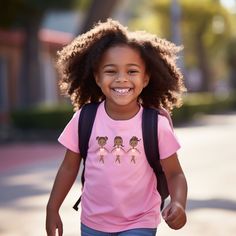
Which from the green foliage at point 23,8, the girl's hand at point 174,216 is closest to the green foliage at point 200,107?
the green foliage at point 23,8

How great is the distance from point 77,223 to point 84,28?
1393 cm

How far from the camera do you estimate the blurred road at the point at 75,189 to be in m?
6.37

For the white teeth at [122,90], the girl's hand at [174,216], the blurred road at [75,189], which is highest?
the white teeth at [122,90]

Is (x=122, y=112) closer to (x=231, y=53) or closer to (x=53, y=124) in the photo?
(x=53, y=124)

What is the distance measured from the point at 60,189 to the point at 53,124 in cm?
1521

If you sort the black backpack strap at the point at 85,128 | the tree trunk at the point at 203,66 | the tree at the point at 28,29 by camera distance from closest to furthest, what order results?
the black backpack strap at the point at 85,128
the tree at the point at 28,29
the tree trunk at the point at 203,66

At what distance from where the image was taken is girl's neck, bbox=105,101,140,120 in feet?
10.5

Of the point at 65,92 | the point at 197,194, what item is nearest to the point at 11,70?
the point at 197,194

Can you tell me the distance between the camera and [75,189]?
8.84 m

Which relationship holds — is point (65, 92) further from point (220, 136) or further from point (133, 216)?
point (220, 136)

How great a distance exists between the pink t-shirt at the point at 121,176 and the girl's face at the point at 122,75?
4.0 inches

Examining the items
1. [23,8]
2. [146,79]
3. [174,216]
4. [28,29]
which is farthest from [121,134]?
[28,29]

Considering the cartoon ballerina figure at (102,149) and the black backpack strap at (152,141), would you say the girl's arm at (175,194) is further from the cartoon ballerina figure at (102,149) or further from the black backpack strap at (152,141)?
the cartoon ballerina figure at (102,149)

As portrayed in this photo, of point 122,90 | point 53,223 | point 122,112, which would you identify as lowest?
point 53,223
